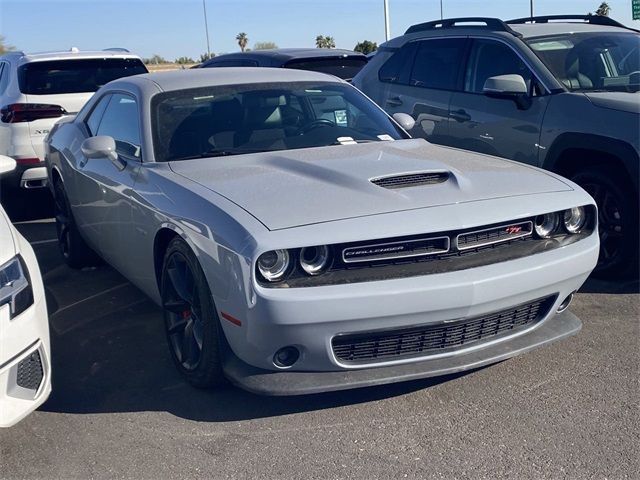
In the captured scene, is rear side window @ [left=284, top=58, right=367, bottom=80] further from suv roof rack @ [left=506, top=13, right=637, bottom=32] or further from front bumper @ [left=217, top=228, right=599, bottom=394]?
front bumper @ [left=217, top=228, right=599, bottom=394]

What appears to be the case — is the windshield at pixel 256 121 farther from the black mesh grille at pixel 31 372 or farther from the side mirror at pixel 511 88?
the black mesh grille at pixel 31 372

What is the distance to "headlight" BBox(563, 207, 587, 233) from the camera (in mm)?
4089

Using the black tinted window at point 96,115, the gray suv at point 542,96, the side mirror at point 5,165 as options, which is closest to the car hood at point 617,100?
the gray suv at point 542,96

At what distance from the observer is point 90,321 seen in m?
5.14

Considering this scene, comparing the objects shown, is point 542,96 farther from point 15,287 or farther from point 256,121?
point 15,287

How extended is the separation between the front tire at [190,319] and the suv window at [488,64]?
3372mm

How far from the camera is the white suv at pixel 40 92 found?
8.05m

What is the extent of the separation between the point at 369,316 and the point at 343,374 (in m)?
0.33

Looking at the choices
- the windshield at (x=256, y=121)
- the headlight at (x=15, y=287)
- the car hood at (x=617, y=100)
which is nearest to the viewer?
the headlight at (x=15, y=287)

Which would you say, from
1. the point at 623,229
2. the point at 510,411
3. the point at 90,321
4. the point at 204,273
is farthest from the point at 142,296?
the point at 623,229

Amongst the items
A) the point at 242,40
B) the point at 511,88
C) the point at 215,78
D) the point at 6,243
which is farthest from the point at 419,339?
the point at 242,40

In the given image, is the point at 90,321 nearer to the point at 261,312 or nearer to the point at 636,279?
the point at 261,312

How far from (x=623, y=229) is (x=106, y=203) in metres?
3.39

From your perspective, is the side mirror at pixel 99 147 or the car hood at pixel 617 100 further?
the car hood at pixel 617 100
